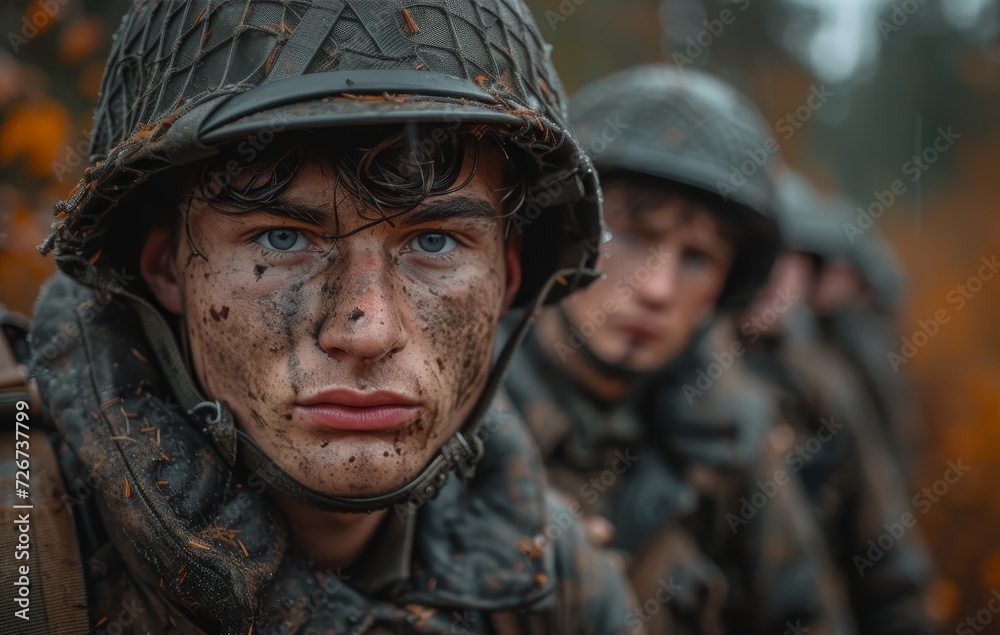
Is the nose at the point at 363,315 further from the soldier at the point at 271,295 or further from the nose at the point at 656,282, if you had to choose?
the nose at the point at 656,282

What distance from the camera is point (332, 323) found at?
1.92 meters

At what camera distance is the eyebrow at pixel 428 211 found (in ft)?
6.33

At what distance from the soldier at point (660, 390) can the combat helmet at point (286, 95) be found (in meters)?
1.73

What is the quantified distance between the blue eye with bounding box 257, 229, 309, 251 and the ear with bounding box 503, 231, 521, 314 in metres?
0.56

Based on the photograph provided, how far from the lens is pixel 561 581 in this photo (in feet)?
9.05

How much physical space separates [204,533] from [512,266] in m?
0.96

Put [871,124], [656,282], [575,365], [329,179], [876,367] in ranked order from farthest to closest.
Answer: [871,124]
[876,367]
[575,365]
[656,282]
[329,179]

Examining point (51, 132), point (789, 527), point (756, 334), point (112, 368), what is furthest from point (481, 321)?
point (756, 334)
